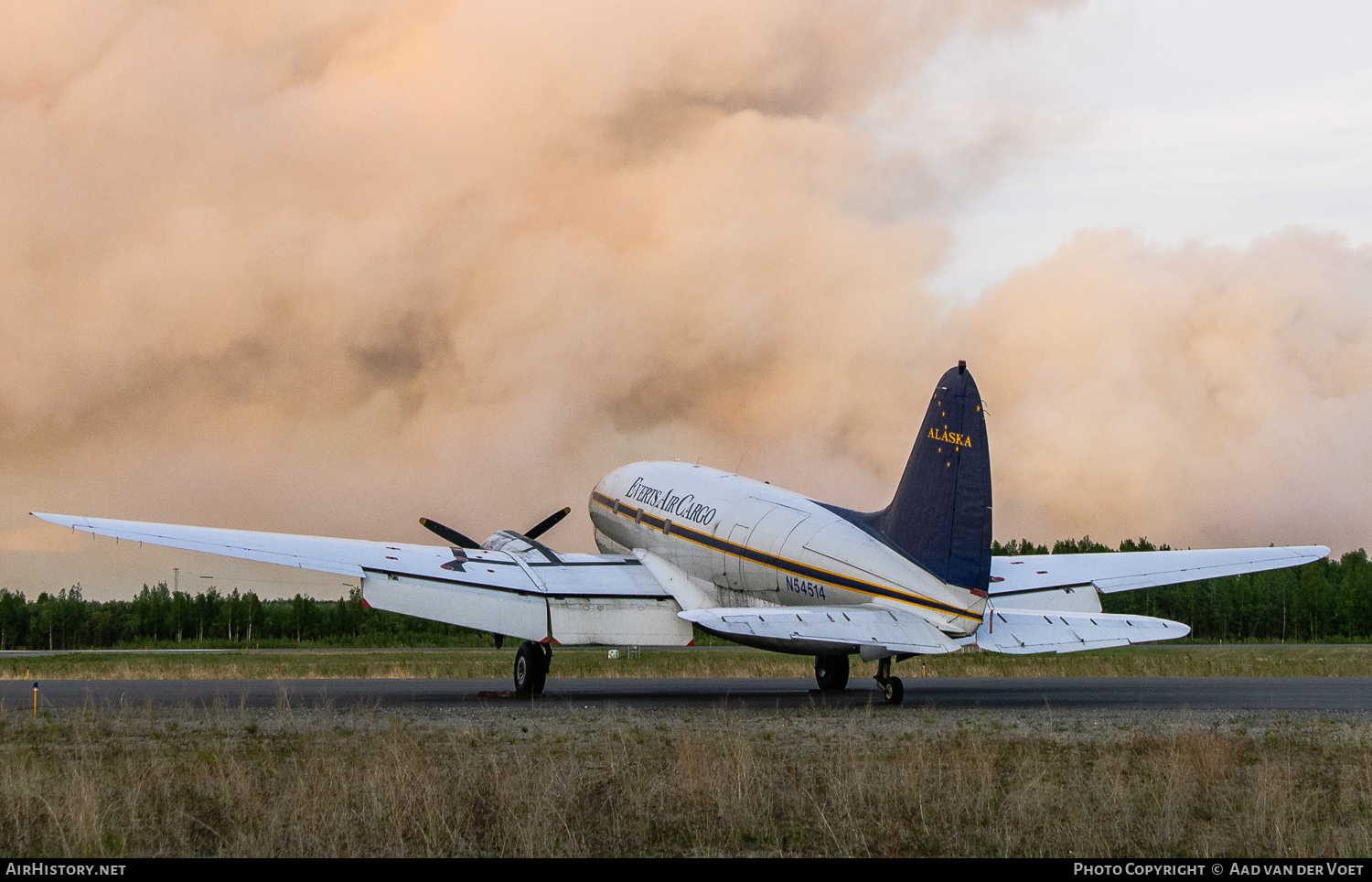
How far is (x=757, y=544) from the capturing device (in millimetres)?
31375

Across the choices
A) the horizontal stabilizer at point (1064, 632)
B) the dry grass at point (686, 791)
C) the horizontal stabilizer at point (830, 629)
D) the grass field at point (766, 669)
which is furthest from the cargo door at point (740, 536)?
the grass field at point (766, 669)

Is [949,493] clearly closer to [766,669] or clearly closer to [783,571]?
[783,571]

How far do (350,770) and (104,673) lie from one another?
38.5 meters

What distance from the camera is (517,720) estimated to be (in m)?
24.8

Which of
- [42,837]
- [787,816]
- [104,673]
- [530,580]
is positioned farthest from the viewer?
[104,673]

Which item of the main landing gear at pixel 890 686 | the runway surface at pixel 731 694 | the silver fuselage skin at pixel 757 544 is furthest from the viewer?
the runway surface at pixel 731 694

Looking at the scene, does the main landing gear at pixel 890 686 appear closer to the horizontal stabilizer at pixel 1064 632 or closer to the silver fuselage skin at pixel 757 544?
the silver fuselage skin at pixel 757 544

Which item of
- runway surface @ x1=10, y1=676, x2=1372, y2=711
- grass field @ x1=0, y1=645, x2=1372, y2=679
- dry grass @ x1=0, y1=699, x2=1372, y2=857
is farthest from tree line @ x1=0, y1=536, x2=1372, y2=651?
dry grass @ x1=0, y1=699, x2=1372, y2=857

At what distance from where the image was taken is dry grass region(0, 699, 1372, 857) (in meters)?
12.4

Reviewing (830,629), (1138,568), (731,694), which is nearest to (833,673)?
(731,694)

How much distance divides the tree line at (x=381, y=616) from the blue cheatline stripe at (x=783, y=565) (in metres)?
84.7

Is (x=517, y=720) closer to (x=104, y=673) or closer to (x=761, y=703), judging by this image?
(x=761, y=703)

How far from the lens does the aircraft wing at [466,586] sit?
30922 mm
